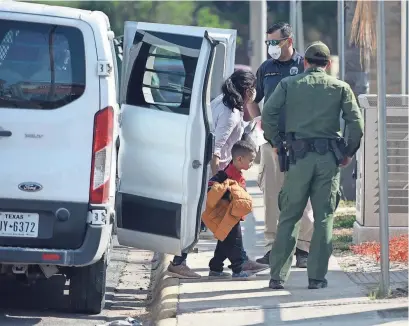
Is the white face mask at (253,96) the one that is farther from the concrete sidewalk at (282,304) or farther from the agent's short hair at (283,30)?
the concrete sidewalk at (282,304)

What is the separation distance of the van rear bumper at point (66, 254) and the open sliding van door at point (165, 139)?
30.8 inches

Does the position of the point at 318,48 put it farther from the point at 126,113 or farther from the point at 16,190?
the point at 16,190

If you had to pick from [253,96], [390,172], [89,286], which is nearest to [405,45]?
[390,172]

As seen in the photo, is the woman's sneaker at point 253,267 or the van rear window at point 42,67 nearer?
the van rear window at point 42,67

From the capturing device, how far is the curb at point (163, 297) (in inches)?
Answer: 317

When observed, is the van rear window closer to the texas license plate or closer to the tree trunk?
the texas license plate

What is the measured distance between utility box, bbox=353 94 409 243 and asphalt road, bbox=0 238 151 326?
93.5 inches

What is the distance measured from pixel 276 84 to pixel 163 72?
51.0 inches

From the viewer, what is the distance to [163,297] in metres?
8.78

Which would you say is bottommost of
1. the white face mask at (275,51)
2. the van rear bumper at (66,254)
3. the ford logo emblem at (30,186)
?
the van rear bumper at (66,254)

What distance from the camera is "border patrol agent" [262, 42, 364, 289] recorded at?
27.6ft

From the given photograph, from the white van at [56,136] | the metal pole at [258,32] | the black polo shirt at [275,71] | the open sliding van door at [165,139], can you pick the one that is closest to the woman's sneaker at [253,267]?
the open sliding van door at [165,139]

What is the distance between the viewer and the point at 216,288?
29.5ft

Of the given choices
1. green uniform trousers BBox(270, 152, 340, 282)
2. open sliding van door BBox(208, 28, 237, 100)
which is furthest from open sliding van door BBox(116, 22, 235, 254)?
open sliding van door BBox(208, 28, 237, 100)
